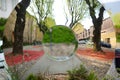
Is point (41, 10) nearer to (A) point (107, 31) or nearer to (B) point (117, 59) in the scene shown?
(A) point (107, 31)

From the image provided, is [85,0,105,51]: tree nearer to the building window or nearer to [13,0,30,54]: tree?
[13,0,30,54]: tree

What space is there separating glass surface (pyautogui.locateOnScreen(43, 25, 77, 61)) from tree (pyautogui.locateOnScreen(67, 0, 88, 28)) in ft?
0.30

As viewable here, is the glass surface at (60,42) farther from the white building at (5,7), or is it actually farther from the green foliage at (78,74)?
the white building at (5,7)

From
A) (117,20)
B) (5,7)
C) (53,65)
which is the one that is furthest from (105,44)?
(5,7)

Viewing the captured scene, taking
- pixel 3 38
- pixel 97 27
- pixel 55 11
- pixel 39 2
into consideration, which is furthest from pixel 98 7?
pixel 3 38

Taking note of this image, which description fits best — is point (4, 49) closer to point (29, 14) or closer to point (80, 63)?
point (29, 14)

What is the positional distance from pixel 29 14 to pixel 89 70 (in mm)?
498

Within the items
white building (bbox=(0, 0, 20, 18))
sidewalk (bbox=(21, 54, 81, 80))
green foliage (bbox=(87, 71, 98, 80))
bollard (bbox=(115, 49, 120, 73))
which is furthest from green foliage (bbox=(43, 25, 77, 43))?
white building (bbox=(0, 0, 20, 18))

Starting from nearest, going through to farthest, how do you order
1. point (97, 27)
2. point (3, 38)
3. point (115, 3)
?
point (97, 27) → point (3, 38) → point (115, 3)

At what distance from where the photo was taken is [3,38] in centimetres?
168

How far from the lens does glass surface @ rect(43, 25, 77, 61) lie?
4.97ft

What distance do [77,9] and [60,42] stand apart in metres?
0.22

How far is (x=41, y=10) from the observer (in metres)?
1.58

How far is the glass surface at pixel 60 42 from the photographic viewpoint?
1.52 m
